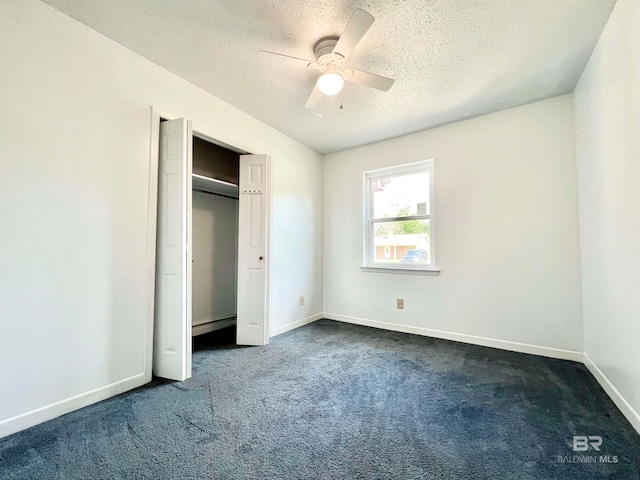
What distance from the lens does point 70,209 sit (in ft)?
5.81

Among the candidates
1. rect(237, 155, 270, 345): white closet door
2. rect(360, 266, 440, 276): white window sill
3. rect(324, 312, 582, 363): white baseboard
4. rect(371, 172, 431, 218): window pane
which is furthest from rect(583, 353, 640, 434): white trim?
rect(237, 155, 270, 345): white closet door

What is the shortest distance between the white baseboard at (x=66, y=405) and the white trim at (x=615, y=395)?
10.4 feet

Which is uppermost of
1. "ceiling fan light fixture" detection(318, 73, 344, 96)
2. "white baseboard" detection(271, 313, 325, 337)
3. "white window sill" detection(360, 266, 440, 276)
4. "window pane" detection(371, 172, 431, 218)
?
"ceiling fan light fixture" detection(318, 73, 344, 96)

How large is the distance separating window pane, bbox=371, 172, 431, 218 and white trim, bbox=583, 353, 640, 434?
2026 mm

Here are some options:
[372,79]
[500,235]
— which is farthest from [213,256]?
[500,235]

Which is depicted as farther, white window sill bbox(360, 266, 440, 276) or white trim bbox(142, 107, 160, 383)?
white window sill bbox(360, 266, 440, 276)

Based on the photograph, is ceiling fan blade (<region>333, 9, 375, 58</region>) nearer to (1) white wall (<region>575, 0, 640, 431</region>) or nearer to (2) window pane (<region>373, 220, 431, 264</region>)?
(1) white wall (<region>575, 0, 640, 431</region>)

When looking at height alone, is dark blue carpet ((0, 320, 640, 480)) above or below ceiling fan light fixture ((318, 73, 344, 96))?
below

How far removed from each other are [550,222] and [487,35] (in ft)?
5.96

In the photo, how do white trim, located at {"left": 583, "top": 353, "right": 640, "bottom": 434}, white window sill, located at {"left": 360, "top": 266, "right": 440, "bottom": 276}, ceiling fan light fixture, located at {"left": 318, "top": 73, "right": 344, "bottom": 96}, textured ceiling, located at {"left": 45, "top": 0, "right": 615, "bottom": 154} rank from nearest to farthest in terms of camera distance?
white trim, located at {"left": 583, "top": 353, "right": 640, "bottom": 434} < textured ceiling, located at {"left": 45, "top": 0, "right": 615, "bottom": 154} < ceiling fan light fixture, located at {"left": 318, "top": 73, "right": 344, "bottom": 96} < white window sill, located at {"left": 360, "top": 266, "right": 440, "bottom": 276}

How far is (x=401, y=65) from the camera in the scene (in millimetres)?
2205

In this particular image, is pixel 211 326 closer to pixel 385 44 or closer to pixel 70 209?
pixel 70 209

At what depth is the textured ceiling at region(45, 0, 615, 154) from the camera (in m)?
1.69

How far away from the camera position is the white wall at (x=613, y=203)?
1.56 meters
